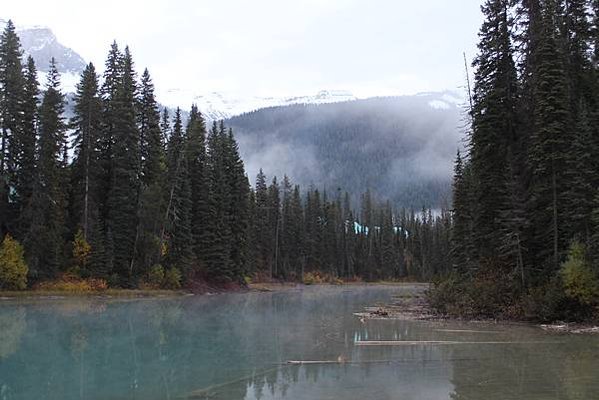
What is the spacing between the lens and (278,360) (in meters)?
17.8

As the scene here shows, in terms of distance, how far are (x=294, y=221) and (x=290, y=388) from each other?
9564 centimetres

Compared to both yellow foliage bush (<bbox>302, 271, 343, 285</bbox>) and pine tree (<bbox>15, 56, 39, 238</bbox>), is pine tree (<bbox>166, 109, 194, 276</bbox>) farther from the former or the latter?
yellow foliage bush (<bbox>302, 271, 343, 285</bbox>)

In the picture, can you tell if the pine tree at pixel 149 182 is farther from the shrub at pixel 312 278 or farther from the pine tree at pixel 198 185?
the shrub at pixel 312 278

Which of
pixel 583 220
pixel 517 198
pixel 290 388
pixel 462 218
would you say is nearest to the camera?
pixel 290 388

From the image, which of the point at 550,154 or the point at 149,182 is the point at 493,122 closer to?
the point at 550,154

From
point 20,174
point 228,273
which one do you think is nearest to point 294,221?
point 228,273

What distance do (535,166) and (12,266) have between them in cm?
3422

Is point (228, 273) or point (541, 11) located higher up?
point (541, 11)

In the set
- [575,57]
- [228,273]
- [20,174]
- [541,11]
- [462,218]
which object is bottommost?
[228,273]

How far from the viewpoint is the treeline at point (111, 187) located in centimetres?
4519

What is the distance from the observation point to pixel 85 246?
4678 cm

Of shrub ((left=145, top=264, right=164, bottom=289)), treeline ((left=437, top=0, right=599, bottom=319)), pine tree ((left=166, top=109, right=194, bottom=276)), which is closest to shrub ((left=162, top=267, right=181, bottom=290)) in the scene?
shrub ((left=145, top=264, right=164, bottom=289))

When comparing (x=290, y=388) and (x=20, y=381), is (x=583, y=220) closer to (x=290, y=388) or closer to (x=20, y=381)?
(x=290, y=388)

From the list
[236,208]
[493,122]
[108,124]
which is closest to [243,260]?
[236,208]
